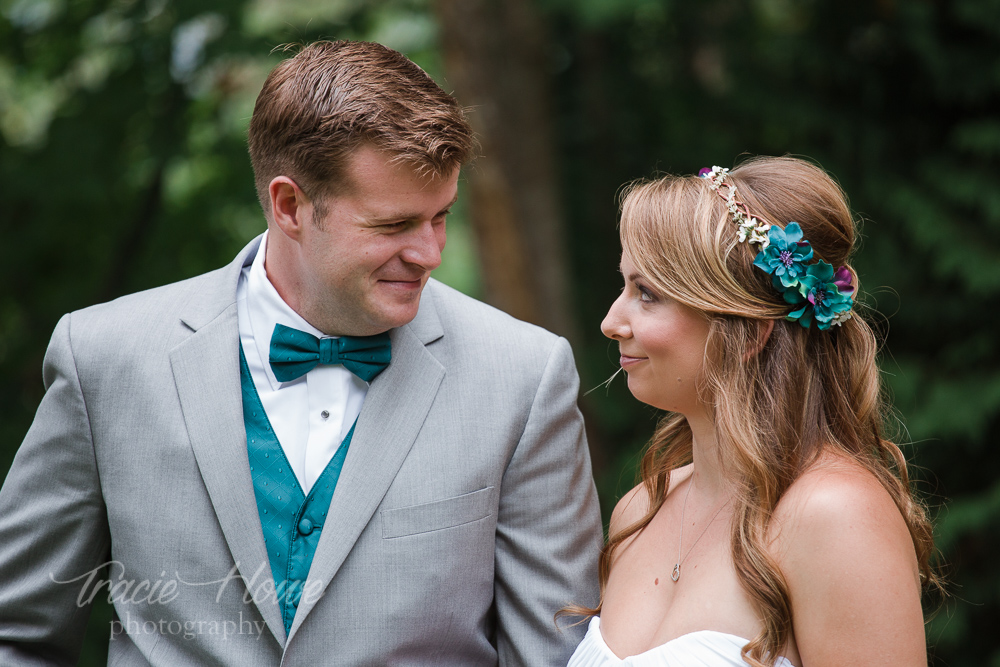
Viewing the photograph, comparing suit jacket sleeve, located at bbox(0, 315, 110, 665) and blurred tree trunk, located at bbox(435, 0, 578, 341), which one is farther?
blurred tree trunk, located at bbox(435, 0, 578, 341)

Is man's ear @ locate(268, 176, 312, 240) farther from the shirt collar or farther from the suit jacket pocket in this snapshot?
the suit jacket pocket

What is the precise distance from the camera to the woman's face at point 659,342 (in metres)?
2.11

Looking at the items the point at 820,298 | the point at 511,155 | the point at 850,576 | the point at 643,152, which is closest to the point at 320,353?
the point at 820,298

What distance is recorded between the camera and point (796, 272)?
2.04 meters

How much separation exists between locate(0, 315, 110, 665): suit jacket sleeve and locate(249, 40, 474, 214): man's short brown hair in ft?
2.29

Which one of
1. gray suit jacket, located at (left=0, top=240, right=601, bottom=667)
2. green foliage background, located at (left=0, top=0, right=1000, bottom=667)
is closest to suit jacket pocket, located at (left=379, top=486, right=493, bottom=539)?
gray suit jacket, located at (left=0, top=240, right=601, bottom=667)

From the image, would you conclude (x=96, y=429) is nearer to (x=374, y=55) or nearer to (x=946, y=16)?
(x=374, y=55)

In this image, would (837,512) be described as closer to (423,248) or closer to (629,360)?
(629,360)

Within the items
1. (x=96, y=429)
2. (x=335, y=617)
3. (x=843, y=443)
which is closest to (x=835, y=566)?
(x=843, y=443)

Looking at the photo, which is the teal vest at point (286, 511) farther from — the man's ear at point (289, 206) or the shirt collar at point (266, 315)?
the man's ear at point (289, 206)

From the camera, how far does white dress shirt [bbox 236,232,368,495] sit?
2.21m

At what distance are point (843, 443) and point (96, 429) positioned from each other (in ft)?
5.67

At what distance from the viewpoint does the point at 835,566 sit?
6.07 ft

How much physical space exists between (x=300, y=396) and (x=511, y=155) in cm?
383
